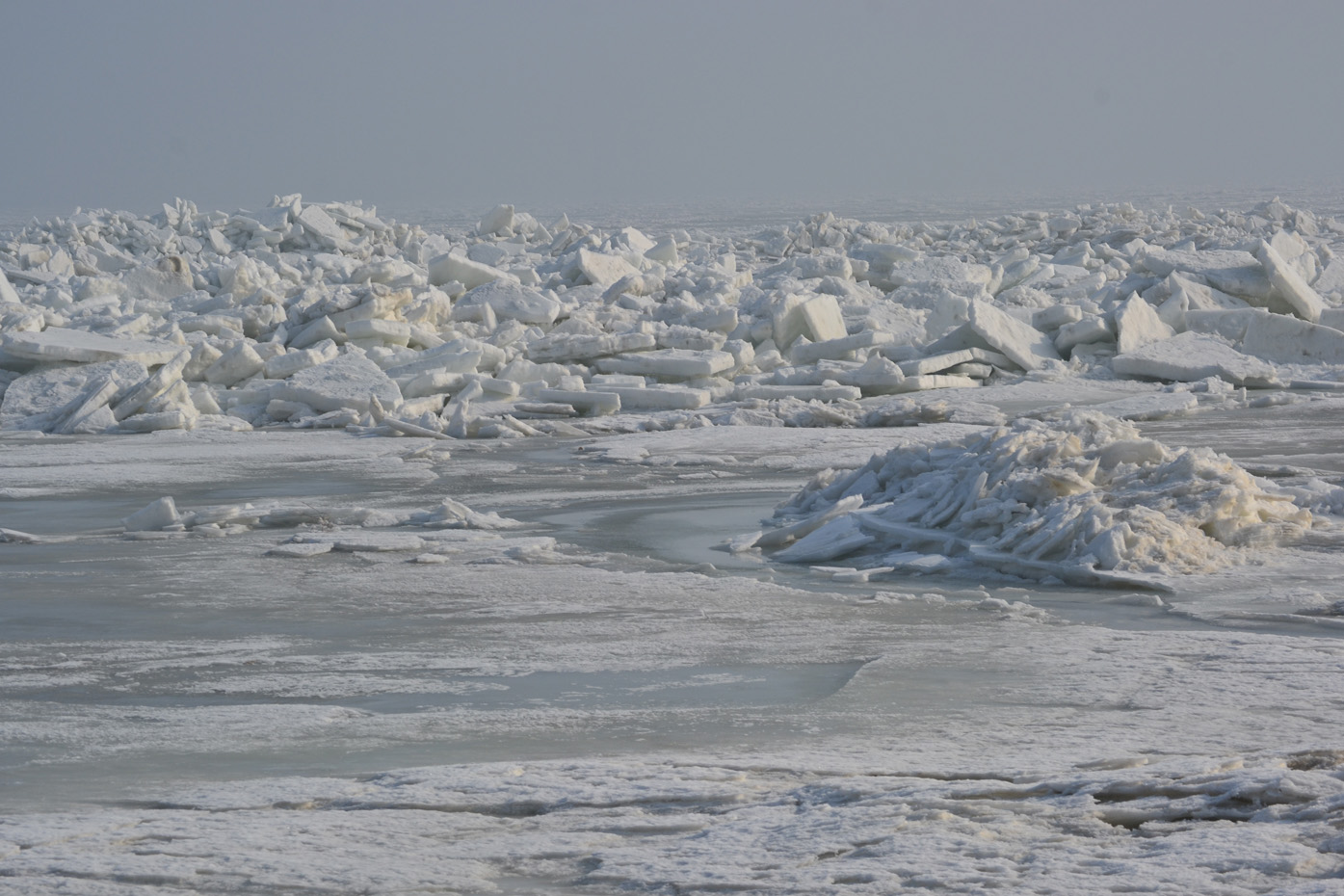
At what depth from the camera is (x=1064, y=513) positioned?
5531mm

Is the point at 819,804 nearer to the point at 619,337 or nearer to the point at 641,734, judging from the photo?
the point at 641,734

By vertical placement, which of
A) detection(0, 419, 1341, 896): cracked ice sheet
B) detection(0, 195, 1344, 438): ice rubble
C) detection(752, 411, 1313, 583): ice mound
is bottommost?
detection(0, 419, 1341, 896): cracked ice sheet

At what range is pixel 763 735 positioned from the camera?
3432mm

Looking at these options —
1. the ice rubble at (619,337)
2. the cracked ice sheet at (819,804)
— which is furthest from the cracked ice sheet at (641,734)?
the ice rubble at (619,337)

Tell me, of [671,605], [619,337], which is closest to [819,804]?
Answer: [671,605]

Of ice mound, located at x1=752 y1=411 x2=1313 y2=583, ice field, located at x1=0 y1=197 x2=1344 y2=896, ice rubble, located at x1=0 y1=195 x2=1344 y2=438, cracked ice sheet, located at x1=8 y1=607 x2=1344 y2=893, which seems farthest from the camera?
ice rubble, located at x1=0 y1=195 x2=1344 y2=438

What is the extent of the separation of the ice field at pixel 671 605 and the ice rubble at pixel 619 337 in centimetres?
5

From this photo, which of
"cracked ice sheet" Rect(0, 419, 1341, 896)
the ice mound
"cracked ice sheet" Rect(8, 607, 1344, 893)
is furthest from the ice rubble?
"cracked ice sheet" Rect(8, 607, 1344, 893)

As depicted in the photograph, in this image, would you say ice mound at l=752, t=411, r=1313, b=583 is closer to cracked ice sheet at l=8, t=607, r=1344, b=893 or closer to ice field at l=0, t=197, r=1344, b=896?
ice field at l=0, t=197, r=1344, b=896

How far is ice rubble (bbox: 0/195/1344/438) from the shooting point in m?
11.1

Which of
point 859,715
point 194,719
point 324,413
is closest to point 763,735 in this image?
point 859,715

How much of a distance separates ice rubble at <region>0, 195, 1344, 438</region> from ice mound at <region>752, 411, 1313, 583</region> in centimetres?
428

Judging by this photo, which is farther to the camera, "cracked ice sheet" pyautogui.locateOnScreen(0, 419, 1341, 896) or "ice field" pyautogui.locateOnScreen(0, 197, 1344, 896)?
"ice field" pyautogui.locateOnScreen(0, 197, 1344, 896)

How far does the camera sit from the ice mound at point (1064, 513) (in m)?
5.36
